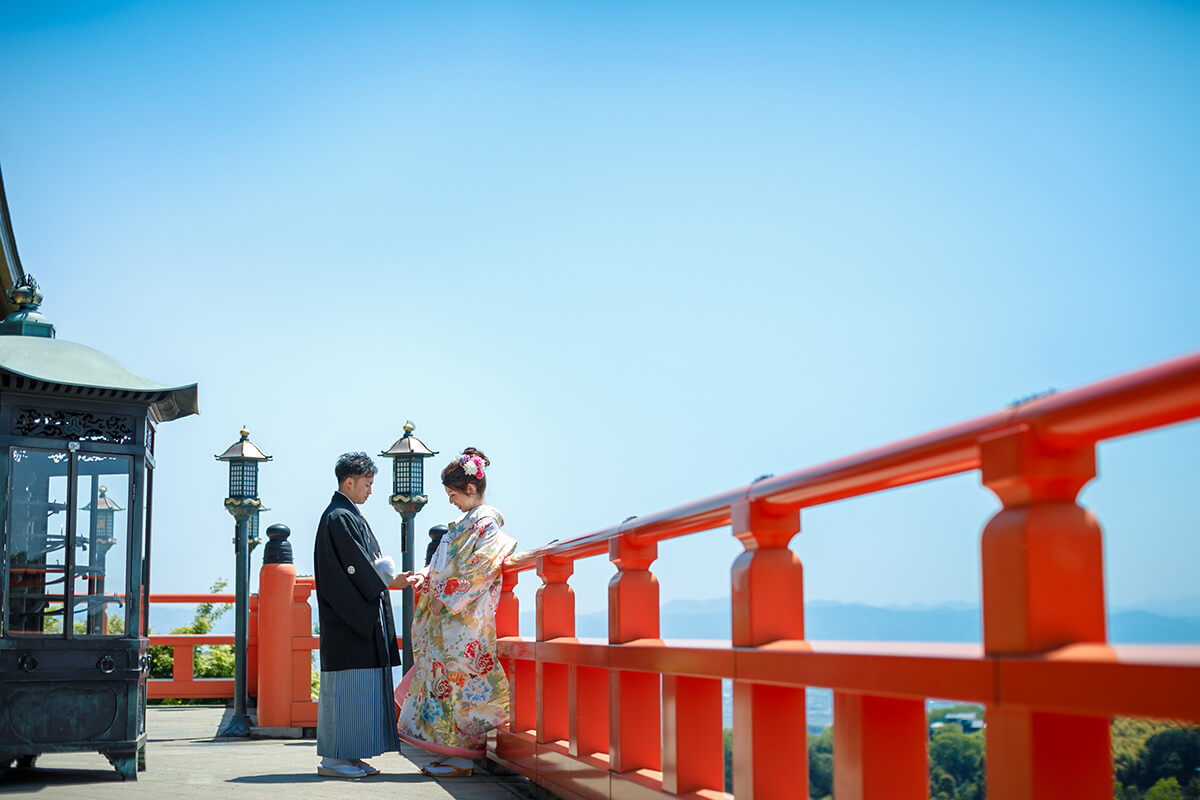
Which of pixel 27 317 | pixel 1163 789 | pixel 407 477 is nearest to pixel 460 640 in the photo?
pixel 27 317

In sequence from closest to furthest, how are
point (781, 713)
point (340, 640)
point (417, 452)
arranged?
point (781, 713), point (340, 640), point (417, 452)

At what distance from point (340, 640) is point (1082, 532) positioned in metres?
4.93

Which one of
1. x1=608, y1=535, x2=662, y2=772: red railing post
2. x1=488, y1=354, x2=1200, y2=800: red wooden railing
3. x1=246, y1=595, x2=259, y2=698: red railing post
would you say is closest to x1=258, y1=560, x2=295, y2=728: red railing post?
x1=246, y1=595, x2=259, y2=698: red railing post

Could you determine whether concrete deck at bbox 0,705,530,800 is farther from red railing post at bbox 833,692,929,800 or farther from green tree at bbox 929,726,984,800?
red railing post at bbox 833,692,929,800

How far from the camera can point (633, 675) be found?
3.82 metres

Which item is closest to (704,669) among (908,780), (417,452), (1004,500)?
(908,780)

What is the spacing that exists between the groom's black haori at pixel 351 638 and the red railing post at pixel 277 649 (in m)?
2.75

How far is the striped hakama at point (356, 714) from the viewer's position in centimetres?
580

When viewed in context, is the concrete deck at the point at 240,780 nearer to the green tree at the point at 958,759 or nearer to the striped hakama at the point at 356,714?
the striped hakama at the point at 356,714

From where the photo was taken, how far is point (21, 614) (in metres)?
5.38

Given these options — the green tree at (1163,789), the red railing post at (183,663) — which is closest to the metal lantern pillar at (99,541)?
the green tree at (1163,789)

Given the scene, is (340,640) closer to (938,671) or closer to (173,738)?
(173,738)

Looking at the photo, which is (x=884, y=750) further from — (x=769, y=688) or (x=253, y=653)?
(x=253, y=653)

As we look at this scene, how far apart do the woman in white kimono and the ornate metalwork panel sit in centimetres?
171
